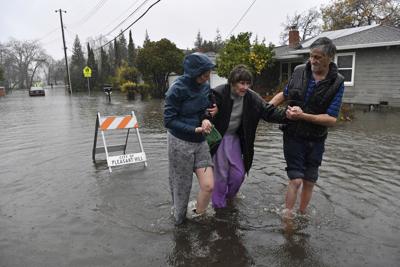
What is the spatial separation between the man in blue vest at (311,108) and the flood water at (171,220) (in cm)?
68

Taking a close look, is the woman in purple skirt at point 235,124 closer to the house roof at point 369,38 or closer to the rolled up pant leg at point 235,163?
the rolled up pant leg at point 235,163

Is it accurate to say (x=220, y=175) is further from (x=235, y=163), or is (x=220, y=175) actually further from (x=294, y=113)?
(x=294, y=113)

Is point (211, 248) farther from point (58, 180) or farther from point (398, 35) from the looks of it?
point (398, 35)

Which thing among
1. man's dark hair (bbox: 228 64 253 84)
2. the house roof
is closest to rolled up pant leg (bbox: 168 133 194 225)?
man's dark hair (bbox: 228 64 253 84)

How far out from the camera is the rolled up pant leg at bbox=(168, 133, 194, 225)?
3.58m

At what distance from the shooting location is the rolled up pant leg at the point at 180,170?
3.58m

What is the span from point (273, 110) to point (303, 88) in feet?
1.52

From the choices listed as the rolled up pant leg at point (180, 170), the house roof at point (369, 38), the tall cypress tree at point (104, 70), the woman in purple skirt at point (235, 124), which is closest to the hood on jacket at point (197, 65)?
the woman in purple skirt at point (235, 124)

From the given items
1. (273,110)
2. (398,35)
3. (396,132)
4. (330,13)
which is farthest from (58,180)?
(330,13)

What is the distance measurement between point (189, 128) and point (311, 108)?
4.17ft

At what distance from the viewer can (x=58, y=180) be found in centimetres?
568

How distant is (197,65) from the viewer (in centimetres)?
333

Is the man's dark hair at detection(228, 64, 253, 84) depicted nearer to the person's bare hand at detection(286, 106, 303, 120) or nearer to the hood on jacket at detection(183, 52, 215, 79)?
the hood on jacket at detection(183, 52, 215, 79)

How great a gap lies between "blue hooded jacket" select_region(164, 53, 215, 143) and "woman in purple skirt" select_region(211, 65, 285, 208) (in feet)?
1.42
